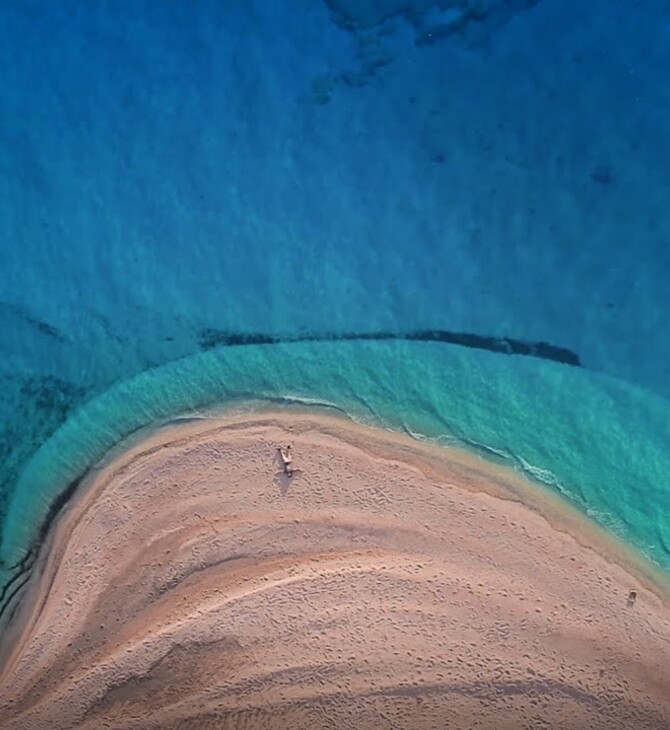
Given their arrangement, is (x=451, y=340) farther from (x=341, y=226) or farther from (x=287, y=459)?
(x=287, y=459)

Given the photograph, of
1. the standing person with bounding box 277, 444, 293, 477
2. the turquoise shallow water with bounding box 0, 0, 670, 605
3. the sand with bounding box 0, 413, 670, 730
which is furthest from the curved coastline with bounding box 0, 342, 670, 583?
the standing person with bounding box 277, 444, 293, 477

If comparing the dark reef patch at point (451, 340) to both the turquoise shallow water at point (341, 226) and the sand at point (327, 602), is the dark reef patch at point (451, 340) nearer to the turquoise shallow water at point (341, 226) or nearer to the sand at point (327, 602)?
the turquoise shallow water at point (341, 226)

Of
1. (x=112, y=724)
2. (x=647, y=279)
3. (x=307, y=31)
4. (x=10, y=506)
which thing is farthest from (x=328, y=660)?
(x=307, y=31)

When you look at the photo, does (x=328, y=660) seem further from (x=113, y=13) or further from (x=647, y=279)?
(x=113, y=13)

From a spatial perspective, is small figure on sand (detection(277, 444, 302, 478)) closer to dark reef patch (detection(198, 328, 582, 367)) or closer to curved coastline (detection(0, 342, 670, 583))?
curved coastline (detection(0, 342, 670, 583))

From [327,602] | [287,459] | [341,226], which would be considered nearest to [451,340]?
[341,226]

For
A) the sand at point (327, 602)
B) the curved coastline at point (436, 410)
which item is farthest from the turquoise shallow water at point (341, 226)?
the sand at point (327, 602)

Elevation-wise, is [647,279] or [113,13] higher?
[113,13]

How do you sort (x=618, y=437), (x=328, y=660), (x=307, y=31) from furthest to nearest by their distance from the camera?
(x=307, y=31) < (x=618, y=437) < (x=328, y=660)
